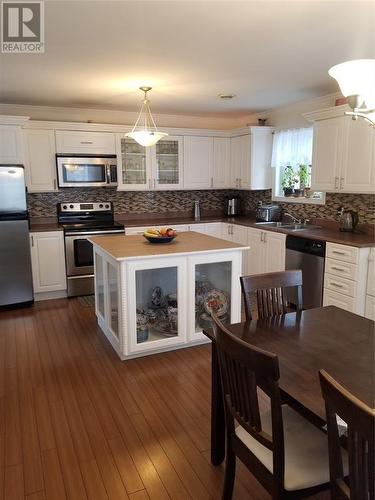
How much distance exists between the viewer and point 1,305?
14.0 ft

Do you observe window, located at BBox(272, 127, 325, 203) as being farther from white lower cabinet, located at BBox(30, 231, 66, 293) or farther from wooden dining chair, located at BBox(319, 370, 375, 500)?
wooden dining chair, located at BBox(319, 370, 375, 500)

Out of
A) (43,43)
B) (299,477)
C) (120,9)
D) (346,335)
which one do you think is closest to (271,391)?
(299,477)

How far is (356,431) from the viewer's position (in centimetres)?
93

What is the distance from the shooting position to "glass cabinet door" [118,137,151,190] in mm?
5160

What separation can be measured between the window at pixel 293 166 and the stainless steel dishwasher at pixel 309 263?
834mm

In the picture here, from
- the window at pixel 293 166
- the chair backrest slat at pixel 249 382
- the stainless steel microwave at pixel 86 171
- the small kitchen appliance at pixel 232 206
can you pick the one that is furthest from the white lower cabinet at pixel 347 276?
the stainless steel microwave at pixel 86 171

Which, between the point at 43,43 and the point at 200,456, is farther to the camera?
the point at 43,43

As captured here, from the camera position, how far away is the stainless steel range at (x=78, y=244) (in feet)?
15.3

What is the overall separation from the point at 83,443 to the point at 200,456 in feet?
2.21

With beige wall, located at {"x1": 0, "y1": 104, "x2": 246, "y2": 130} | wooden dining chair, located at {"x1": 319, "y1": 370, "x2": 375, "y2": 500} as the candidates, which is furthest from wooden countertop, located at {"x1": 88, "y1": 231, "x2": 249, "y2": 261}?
beige wall, located at {"x1": 0, "y1": 104, "x2": 246, "y2": 130}

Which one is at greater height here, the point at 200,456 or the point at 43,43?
the point at 43,43

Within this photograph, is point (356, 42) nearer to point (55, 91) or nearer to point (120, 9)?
point (120, 9)

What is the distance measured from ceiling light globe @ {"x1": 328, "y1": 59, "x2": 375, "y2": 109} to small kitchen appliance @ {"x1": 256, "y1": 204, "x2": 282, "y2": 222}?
3571mm

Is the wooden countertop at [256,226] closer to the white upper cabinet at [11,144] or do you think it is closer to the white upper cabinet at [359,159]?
the white upper cabinet at [359,159]
